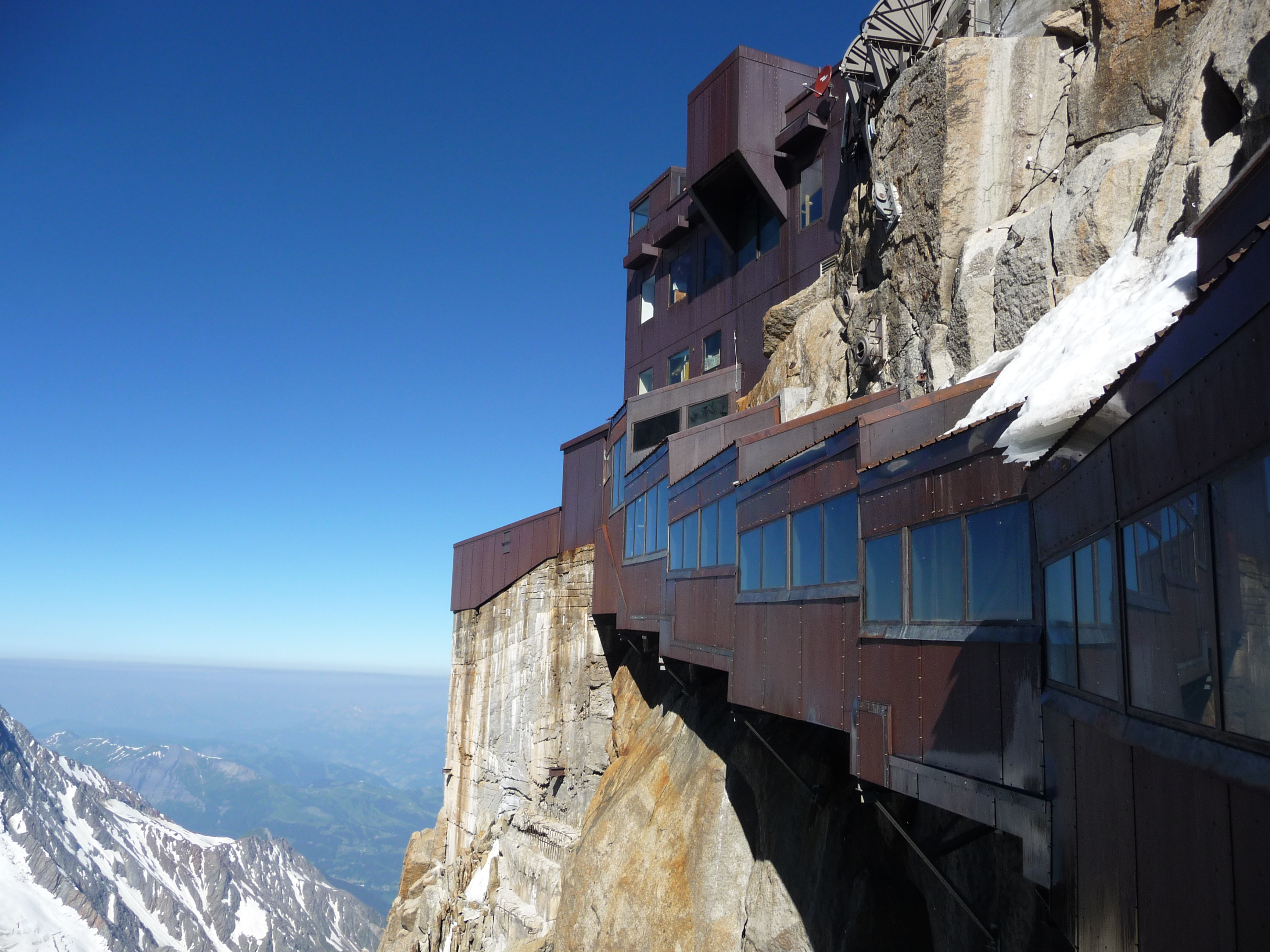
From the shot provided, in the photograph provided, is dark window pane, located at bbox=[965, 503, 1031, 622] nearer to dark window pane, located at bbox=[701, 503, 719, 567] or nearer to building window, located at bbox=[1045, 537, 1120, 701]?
building window, located at bbox=[1045, 537, 1120, 701]

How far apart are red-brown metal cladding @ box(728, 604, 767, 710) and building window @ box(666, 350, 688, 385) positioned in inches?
714

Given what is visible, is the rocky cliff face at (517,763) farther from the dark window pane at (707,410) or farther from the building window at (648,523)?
the dark window pane at (707,410)

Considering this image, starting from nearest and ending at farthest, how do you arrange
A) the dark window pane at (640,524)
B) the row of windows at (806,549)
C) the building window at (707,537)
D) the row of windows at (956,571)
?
the row of windows at (956,571)
the row of windows at (806,549)
the building window at (707,537)
the dark window pane at (640,524)

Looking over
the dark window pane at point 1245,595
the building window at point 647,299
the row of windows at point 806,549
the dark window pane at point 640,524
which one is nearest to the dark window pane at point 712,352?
the building window at point 647,299

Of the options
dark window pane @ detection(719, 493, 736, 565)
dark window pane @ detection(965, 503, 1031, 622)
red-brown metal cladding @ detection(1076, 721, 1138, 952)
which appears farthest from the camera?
dark window pane @ detection(719, 493, 736, 565)

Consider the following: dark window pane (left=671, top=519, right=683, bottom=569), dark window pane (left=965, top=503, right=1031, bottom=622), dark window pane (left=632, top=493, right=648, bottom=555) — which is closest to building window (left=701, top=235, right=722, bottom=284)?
dark window pane (left=632, top=493, right=648, bottom=555)

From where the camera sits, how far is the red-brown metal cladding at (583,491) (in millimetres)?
28875

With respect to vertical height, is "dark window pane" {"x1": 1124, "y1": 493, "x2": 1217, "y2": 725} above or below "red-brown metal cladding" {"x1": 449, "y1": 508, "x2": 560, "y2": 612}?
below

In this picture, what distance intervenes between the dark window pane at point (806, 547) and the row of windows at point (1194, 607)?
6133 millimetres

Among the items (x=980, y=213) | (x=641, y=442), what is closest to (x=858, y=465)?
(x=980, y=213)

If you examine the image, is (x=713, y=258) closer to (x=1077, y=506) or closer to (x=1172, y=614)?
(x=1077, y=506)

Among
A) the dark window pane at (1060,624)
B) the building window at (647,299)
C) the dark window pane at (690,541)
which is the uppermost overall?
the building window at (647,299)

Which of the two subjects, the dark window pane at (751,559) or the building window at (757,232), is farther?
the building window at (757,232)

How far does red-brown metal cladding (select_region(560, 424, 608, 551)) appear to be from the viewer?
1137 inches
